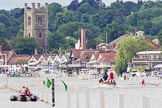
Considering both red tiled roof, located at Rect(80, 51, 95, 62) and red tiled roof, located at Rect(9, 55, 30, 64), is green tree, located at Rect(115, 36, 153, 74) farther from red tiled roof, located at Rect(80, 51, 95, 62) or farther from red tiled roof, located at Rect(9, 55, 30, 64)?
red tiled roof, located at Rect(9, 55, 30, 64)

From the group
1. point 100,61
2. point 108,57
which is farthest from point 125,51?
point 100,61

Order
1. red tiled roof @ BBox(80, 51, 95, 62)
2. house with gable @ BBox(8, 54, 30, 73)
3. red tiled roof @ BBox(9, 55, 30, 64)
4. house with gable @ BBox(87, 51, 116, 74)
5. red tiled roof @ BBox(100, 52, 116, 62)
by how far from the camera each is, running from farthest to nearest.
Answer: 1. red tiled roof @ BBox(9, 55, 30, 64)
2. house with gable @ BBox(8, 54, 30, 73)
3. red tiled roof @ BBox(80, 51, 95, 62)
4. red tiled roof @ BBox(100, 52, 116, 62)
5. house with gable @ BBox(87, 51, 116, 74)

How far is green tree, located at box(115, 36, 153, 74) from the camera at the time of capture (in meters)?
137

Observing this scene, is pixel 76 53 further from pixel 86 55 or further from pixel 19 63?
pixel 19 63

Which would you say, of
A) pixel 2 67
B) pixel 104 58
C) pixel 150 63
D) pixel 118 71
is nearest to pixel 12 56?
pixel 2 67

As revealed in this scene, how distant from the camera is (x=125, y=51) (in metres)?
141

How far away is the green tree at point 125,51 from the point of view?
448 ft

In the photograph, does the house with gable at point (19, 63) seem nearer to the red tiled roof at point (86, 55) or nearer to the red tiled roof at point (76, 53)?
the red tiled roof at point (76, 53)

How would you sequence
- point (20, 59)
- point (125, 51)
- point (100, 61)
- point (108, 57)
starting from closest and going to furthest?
point (125, 51) → point (108, 57) → point (100, 61) → point (20, 59)

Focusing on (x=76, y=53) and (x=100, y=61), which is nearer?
(x=100, y=61)

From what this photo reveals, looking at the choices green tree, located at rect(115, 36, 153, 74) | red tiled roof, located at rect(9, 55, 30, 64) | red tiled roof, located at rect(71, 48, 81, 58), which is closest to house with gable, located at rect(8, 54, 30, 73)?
red tiled roof, located at rect(9, 55, 30, 64)

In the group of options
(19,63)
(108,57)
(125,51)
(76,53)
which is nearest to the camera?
(125,51)

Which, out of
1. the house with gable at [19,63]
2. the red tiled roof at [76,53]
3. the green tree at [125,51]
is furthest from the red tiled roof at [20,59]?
the green tree at [125,51]

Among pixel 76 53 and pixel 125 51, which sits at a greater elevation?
pixel 125 51
